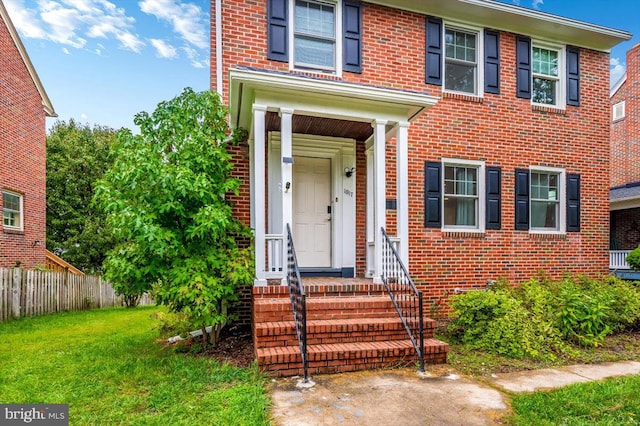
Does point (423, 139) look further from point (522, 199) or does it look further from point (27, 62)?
point (27, 62)

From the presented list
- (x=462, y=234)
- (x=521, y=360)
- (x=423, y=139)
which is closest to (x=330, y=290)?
(x=521, y=360)

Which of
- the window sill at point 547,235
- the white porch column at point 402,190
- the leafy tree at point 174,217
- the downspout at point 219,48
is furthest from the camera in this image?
the window sill at point 547,235

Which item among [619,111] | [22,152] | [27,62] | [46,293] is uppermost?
[619,111]

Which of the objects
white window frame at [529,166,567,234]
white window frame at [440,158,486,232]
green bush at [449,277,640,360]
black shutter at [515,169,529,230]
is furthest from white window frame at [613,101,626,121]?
green bush at [449,277,640,360]

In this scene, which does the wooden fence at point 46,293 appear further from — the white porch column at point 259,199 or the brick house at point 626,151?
the brick house at point 626,151

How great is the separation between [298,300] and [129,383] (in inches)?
73.9

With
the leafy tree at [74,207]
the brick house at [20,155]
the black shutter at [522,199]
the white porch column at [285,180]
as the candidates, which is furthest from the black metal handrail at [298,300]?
the leafy tree at [74,207]

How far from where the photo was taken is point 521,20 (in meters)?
7.34

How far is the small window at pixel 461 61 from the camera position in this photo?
24.0ft

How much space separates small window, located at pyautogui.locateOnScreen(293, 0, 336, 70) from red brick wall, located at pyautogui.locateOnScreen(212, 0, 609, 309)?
1.45 ft

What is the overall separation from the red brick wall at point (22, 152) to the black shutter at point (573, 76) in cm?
1395

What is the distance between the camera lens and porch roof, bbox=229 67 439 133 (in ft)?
15.9

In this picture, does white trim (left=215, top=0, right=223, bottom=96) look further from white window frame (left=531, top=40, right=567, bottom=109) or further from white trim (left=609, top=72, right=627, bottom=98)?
white trim (left=609, top=72, right=627, bottom=98)

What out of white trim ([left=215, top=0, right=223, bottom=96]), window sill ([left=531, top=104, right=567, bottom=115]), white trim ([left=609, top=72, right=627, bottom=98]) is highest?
white trim ([left=609, top=72, right=627, bottom=98])
